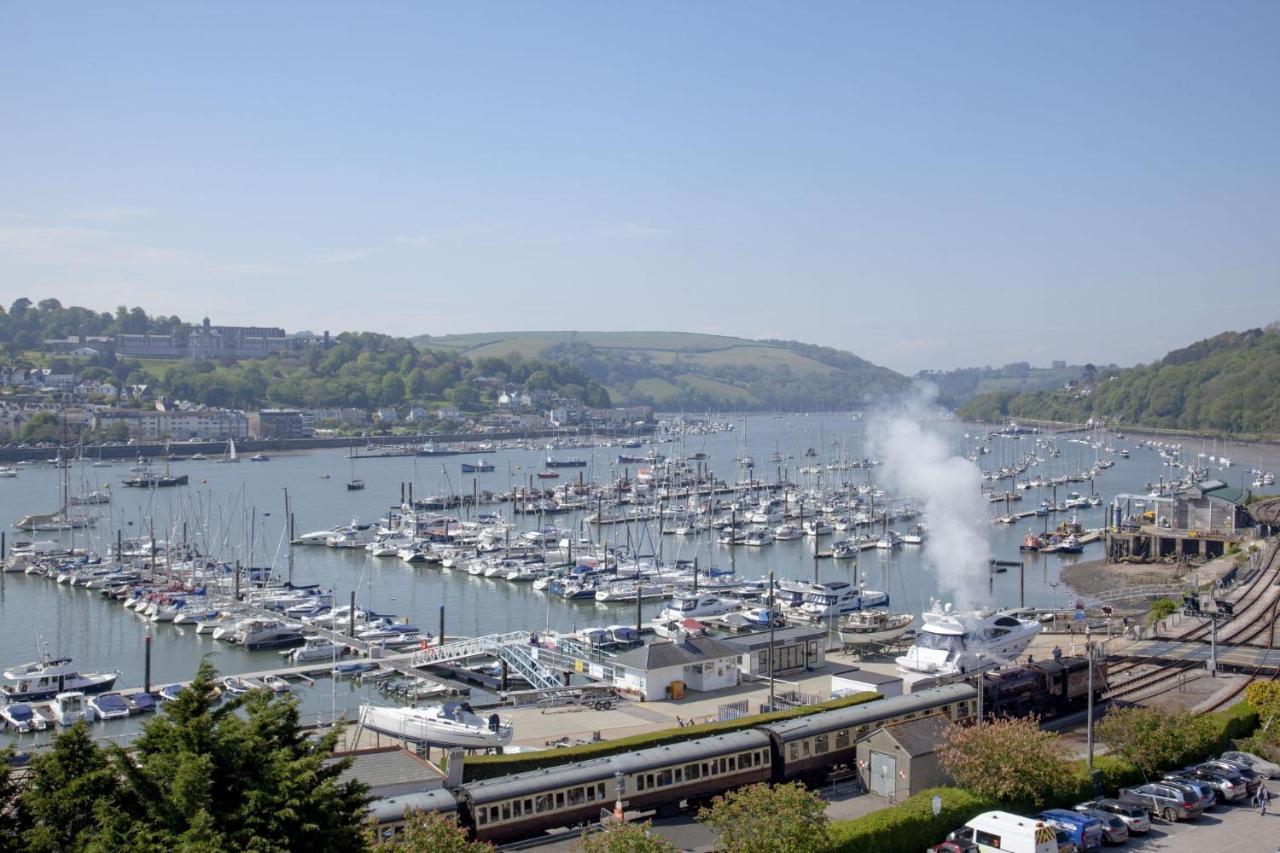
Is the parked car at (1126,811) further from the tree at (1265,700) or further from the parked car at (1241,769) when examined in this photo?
the tree at (1265,700)

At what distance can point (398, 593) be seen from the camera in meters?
27.7

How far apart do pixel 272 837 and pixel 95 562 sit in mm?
26509

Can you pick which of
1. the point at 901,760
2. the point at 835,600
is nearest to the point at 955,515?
the point at 835,600

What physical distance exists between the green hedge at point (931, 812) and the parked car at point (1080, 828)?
0.42m

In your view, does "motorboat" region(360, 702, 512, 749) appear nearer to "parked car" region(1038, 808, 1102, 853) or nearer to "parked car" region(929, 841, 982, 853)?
"parked car" region(929, 841, 982, 853)

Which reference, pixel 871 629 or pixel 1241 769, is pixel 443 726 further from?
pixel 871 629

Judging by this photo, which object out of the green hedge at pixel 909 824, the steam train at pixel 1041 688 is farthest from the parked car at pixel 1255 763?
the green hedge at pixel 909 824

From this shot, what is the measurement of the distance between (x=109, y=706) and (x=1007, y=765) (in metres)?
12.4

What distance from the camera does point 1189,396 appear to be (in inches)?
3703

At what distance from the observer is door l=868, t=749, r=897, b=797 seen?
10211 millimetres

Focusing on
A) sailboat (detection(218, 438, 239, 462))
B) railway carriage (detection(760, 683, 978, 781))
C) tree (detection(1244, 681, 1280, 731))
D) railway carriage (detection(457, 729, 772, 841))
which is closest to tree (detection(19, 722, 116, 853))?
railway carriage (detection(457, 729, 772, 841))

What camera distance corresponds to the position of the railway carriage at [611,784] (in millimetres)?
8914

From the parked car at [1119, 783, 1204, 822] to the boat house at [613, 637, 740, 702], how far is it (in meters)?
5.90

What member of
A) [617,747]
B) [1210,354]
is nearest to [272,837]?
[617,747]
